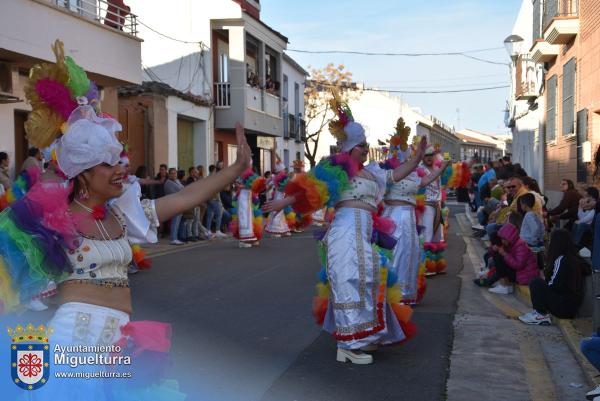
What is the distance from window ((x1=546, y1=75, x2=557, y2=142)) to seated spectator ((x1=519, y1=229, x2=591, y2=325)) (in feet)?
47.6

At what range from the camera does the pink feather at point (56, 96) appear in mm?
3439

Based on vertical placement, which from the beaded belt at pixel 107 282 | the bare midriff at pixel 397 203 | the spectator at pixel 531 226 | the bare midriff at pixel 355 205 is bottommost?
the spectator at pixel 531 226

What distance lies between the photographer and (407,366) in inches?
242

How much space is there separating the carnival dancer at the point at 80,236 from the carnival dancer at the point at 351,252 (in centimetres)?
276

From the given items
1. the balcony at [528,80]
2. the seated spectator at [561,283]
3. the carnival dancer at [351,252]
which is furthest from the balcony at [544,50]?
the carnival dancer at [351,252]

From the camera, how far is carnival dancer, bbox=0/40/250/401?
297 centimetres

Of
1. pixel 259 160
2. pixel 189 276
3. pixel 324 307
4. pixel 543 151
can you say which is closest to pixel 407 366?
pixel 324 307

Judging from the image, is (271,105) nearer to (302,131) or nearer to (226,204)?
(302,131)

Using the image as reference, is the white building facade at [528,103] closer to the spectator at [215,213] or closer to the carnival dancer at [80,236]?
the spectator at [215,213]

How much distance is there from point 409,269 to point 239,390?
3.60 metres

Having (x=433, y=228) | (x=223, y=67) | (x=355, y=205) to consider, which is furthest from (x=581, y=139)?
(x=223, y=67)

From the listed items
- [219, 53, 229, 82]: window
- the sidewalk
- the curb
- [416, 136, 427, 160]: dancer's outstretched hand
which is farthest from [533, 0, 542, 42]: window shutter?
[416, 136, 427, 160]: dancer's outstretched hand

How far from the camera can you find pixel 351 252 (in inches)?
245

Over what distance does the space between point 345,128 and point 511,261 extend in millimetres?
4103
